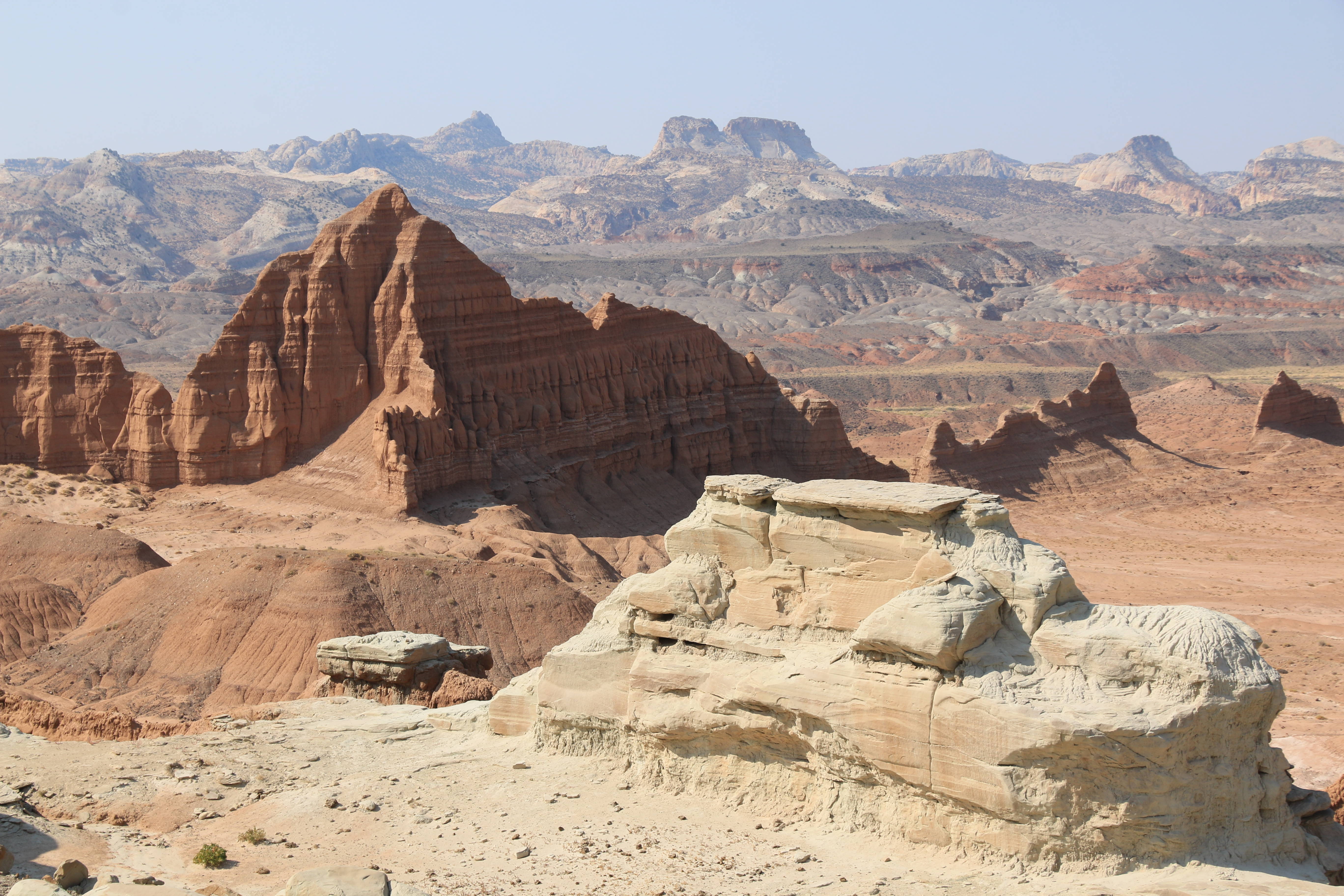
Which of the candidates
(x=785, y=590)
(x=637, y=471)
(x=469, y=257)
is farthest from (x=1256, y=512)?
(x=785, y=590)

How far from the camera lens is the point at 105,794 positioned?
66.8 ft

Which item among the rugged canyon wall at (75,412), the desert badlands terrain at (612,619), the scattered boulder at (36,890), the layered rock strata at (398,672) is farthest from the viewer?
the rugged canyon wall at (75,412)

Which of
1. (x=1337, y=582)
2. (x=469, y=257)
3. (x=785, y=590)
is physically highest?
(x=469, y=257)

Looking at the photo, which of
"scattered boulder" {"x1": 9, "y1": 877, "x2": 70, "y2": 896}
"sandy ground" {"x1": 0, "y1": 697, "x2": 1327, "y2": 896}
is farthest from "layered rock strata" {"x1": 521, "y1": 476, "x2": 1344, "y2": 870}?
"scattered boulder" {"x1": 9, "y1": 877, "x2": 70, "y2": 896}

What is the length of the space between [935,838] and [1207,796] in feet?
11.5

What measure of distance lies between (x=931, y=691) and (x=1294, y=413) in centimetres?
6525

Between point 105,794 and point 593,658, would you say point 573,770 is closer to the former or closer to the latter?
point 593,658

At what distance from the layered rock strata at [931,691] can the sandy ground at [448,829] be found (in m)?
0.45

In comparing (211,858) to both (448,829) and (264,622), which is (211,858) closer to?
(448,829)

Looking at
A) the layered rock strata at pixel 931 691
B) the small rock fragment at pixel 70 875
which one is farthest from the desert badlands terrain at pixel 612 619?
the small rock fragment at pixel 70 875

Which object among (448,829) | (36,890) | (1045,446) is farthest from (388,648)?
(1045,446)

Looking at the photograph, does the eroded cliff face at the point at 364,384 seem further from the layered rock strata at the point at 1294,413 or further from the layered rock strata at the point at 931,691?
the layered rock strata at the point at 931,691

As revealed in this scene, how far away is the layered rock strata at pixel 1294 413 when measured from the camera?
73.2 meters

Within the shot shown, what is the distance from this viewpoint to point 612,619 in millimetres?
21328
